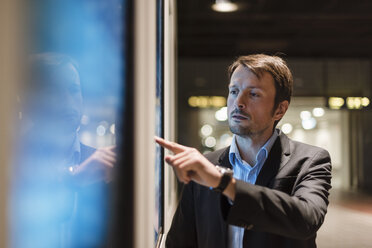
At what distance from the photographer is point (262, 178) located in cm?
119

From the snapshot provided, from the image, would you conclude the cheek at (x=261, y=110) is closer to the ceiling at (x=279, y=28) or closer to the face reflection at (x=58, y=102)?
the face reflection at (x=58, y=102)

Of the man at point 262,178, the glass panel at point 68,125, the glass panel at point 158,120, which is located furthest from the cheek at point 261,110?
the glass panel at point 68,125

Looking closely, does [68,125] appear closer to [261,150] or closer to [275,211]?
[275,211]

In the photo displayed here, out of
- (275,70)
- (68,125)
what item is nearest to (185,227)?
(275,70)

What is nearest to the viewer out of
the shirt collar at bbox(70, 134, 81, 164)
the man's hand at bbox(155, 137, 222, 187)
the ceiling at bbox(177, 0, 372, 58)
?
the shirt collar at bbox(70, 134, 81, 164)

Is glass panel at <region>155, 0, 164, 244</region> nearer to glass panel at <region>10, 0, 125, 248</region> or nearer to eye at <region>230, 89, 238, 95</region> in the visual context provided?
eye at <region>230, 89, 238, 95</region>

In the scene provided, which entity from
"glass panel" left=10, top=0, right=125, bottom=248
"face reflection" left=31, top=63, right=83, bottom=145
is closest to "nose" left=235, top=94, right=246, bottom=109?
"glass panel" left=10, top=0, right=125, bottom=248

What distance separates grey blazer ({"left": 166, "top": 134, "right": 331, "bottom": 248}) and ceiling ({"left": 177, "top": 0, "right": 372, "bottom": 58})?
527cm

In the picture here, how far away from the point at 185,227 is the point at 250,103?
51 cm

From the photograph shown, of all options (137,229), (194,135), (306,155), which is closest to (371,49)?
(194,135)

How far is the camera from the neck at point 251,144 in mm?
1276

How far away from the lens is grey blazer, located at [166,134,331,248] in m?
0.93

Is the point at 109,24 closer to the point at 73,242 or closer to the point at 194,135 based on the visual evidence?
the point at 73,242

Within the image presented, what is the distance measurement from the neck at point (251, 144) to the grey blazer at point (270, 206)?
46mm
